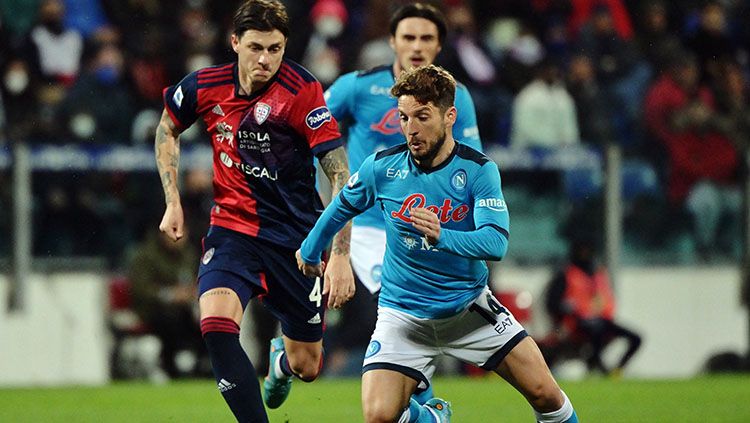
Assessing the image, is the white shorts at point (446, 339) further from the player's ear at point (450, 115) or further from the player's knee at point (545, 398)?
the player's ear at point (450, 115)

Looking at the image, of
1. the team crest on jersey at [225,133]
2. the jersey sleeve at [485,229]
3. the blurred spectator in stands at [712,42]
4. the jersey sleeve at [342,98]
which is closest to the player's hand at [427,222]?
the jersey sleeve at [485,229]

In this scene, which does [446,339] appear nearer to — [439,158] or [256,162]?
[439,158]

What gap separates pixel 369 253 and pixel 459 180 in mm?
2195

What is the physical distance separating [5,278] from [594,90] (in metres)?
6.40

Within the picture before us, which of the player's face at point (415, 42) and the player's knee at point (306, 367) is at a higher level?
the player's face at point (415, 42)

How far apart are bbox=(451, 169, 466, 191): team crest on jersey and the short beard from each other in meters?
0.13

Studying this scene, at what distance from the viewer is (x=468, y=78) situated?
48.0ft

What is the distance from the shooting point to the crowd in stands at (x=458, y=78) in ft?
45.3

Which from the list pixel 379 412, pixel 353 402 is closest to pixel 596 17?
pixel 353 402

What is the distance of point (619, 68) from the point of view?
15.4 m

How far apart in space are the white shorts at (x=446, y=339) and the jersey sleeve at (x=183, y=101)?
67.8 inches

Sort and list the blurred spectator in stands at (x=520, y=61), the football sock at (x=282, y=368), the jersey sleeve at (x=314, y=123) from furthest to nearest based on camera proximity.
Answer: the blurred spectator in stands at (x=520, y=61)
the football sock at (x=282, y=368)
the jersey sleeve at (x=314, y=123)

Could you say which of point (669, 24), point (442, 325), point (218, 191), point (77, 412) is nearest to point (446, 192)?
point (442, 325)

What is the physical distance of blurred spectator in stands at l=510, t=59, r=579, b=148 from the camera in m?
14.5
